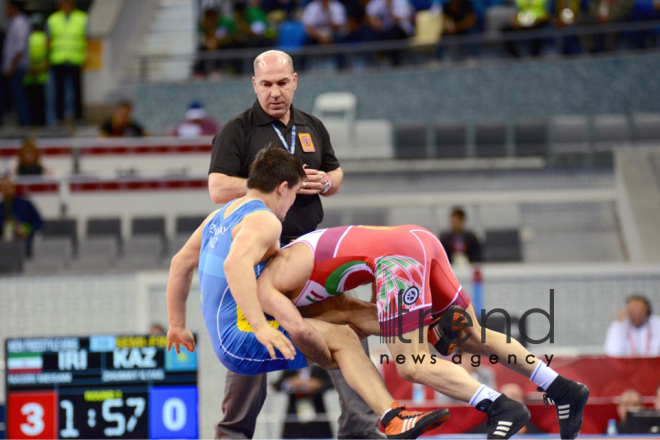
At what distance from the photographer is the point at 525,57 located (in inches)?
525

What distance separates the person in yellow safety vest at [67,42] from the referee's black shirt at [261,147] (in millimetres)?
9520

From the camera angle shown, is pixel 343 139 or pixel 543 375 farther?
pixel 343 139

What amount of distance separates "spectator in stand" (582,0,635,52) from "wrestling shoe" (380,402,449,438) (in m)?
10.5

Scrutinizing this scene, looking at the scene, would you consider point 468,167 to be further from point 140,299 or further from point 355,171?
point 140,299

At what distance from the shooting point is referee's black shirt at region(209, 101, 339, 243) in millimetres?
4605

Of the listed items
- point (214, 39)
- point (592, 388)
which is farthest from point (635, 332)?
point (214, 39)

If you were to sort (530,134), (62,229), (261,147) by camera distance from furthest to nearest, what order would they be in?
1. (530,134)
2. (62,229)
3. (261,147)

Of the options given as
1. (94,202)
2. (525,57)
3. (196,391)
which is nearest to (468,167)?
(525,57)

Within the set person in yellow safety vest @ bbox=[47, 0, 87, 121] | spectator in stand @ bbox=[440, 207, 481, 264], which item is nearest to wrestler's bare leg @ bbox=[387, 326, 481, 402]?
spectator in stand @ bbox=[440, 207, 481, 264]

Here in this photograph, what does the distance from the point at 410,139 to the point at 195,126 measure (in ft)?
9.28

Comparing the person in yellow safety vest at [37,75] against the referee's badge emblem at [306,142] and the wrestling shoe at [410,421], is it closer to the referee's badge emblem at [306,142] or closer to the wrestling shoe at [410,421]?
the referee's badge emblem at [306,142]

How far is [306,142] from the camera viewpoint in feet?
15.5

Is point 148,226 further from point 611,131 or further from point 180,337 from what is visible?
point 611,131

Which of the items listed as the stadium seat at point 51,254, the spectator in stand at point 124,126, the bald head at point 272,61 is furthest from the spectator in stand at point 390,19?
the bald head at point 272,61
